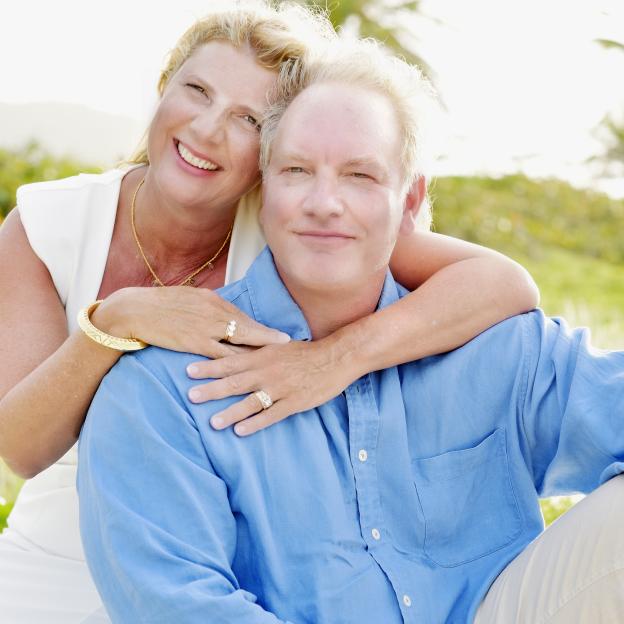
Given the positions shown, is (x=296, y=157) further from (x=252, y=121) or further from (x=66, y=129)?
(x=66, y=129)

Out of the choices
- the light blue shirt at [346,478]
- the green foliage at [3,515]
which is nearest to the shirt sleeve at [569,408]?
the light blue shirt at [346,478]

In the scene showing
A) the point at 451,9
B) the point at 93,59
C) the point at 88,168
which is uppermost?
the point at 451,9

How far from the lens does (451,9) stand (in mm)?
9945

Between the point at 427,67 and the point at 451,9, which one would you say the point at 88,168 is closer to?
the point at 427,67

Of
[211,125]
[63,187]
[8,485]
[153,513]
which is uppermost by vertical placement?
[211,125]

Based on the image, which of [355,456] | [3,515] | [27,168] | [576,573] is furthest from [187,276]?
[27,168]

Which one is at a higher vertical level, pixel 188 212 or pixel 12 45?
pixel 188 212

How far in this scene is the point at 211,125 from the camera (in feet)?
8.84

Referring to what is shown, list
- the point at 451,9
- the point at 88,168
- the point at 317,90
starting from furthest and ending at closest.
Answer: the point at 451,9 → the point at 88,168 → the point at 317,90

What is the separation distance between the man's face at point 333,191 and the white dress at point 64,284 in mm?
545

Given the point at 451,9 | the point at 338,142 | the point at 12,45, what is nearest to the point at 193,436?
the point at 338,142

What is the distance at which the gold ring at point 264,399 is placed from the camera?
2307 mm

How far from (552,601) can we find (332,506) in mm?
524

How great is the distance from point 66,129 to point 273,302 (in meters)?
6.91
